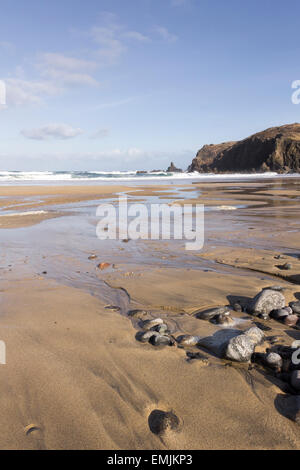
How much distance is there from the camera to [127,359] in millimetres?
2332

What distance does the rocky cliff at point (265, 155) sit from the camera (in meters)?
64.8

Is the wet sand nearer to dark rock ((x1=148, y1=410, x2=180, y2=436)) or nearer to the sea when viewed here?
dark rock ((x1=148, y1=410, x2=180, y2=436))

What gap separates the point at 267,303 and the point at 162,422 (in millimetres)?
1795

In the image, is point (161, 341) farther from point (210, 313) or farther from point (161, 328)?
point (210, 313)

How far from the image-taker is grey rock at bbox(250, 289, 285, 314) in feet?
9.84

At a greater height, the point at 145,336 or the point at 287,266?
the point at 287,266

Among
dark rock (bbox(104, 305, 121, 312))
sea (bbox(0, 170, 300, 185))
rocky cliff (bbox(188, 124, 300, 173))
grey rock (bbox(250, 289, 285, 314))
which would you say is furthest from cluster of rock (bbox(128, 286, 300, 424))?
rocky cliff (bbox(188, 124, 300, 173))

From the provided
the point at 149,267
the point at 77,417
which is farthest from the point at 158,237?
the point at 77,417

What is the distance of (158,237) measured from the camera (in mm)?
6766

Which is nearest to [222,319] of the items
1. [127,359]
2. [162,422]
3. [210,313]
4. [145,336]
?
[210,313]

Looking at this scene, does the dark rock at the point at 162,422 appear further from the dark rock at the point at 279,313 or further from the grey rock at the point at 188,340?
the dark rock at the point at 279,313

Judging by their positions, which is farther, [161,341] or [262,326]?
[262,326]
